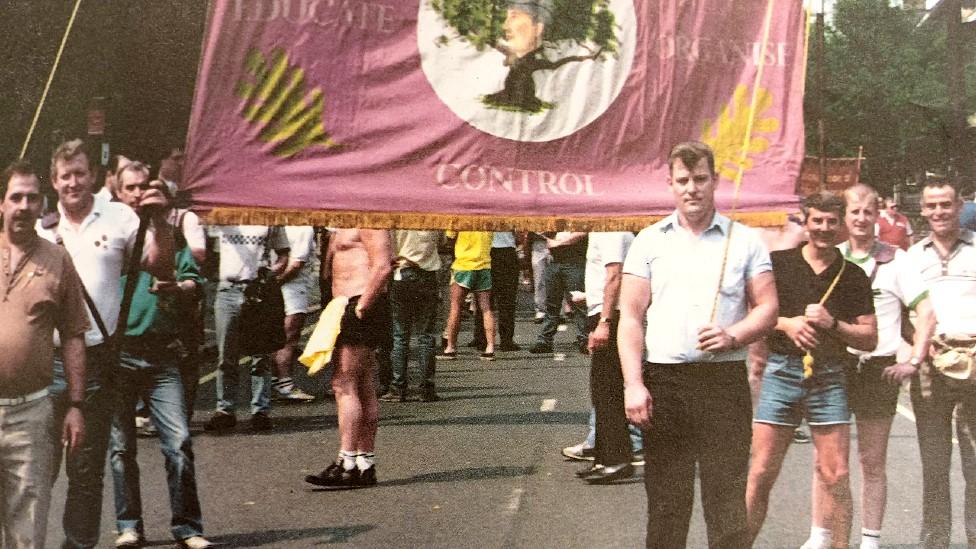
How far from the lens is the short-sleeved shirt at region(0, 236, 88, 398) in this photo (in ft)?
20.6

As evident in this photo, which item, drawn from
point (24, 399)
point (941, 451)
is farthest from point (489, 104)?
point (941, 451)

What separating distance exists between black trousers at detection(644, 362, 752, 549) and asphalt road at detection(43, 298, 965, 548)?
2.04 meters

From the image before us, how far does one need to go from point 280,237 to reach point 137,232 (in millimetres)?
5571

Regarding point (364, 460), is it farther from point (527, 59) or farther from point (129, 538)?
point (527, 59)

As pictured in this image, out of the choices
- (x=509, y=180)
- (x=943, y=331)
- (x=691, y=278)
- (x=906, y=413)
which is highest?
(x=509, y=180)

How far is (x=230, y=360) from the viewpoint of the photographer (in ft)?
40.9

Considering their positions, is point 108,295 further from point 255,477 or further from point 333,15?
point 255,477

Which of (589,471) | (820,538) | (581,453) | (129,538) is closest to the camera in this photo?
(820,538)

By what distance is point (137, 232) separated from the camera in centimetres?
760

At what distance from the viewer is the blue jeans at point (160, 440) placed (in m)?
7.89

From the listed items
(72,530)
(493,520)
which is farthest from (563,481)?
(72,530)

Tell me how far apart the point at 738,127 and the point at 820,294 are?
1.31 meters

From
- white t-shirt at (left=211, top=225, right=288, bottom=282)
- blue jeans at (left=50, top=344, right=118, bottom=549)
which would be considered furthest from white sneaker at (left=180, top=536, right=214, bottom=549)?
white t-shirt at (left=211, top=225, right=288, bottom=282)

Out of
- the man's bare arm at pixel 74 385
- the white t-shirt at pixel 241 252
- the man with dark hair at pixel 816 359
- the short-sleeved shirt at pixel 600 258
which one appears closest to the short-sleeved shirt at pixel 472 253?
the white t-shirt at pixel 241 252
